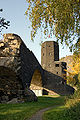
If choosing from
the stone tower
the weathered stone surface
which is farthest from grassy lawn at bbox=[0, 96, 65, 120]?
the stone tower

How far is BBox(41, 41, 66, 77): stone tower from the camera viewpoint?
29.5 m

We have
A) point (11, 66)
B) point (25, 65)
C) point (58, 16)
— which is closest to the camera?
point (58, 16)

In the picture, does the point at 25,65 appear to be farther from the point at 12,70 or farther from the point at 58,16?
the point at 58,16

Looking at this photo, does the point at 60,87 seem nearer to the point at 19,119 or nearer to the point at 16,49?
the point at 16,49

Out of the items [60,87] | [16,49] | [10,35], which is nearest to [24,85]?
[16,49]

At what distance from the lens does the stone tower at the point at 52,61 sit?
29.5m

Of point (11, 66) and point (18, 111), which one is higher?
point (11, 66)

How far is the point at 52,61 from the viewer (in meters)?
30.1

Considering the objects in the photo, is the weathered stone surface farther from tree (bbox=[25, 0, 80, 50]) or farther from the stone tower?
the stone tower

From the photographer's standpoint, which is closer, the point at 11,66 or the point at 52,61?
the point at 11,66

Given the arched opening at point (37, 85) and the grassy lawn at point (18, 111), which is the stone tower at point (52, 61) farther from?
the grassy lawn at point (18, 111)

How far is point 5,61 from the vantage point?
31.8 feet

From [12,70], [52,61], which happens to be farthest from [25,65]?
[52,61]

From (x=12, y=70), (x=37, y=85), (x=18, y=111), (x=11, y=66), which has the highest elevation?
(x=11, y=66)
